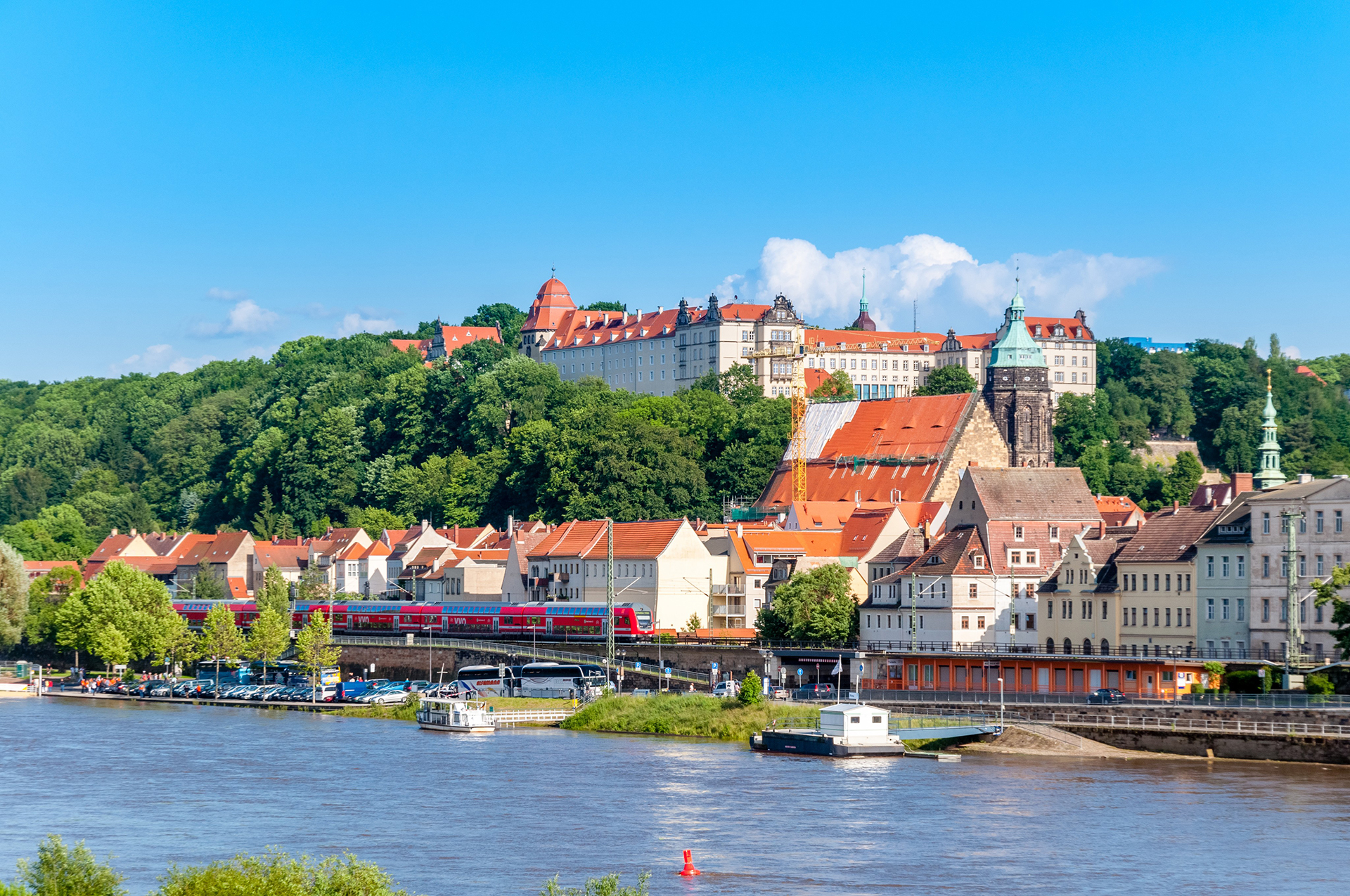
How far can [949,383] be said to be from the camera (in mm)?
169250

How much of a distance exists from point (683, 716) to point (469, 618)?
32806 millimetres

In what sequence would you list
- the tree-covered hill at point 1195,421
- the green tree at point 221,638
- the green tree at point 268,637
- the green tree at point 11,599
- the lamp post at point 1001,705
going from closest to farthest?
the lamp post at point 1001,705
the green tree at point 268,637
the green tree at point 221,638
the green tree at point 11,599
the tree-covered hill at point 1195,421

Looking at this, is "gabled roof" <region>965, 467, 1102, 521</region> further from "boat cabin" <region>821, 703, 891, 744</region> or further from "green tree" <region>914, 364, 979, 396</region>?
"green tree" <region>914, 364, 979, 396</region>

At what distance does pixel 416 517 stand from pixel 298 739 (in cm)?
8880

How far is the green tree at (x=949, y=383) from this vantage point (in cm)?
16850

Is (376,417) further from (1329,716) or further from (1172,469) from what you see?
(1329,716)

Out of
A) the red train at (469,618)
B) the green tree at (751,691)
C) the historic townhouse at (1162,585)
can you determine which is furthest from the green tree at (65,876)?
the red train at (469,618)

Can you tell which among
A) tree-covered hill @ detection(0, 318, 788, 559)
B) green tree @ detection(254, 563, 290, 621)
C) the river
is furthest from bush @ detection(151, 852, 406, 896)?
tree-covered hill @ detection(0, 318, 788, 559)

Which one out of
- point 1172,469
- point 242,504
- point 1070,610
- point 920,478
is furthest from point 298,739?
point 242,504

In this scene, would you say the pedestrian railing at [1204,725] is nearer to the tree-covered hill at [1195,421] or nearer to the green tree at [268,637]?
the green tree at [268,637]

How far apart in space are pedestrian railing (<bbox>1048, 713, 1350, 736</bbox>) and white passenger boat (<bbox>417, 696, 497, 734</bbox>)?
24556 mm

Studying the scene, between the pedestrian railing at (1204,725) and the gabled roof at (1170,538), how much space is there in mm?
12071

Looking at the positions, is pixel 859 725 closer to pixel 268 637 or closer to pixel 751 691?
pixel 751 691

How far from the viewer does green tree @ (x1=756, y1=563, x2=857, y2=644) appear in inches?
3489
